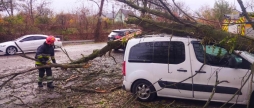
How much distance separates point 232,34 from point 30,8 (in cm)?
2713

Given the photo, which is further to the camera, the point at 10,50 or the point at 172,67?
the point at 10,50

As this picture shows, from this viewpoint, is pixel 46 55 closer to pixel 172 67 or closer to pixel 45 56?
pixel 45 56

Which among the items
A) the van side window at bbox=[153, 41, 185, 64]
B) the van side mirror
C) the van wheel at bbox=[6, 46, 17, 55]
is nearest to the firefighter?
the van side window at bbox=[153, 41, 185, 64]

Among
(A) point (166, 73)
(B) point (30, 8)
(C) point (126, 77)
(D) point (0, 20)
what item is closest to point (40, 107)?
(C) point (126, 77)

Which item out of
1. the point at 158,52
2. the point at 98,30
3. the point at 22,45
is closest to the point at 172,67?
the point at 158,52

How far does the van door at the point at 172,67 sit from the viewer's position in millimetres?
5355

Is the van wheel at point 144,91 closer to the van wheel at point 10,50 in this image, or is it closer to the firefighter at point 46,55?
the firefighter at point 46,55

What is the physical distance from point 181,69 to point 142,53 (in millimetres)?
977

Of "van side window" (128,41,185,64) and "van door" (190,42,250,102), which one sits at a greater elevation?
"van side window" (128,41,185,64)

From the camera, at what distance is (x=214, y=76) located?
16.8 ft

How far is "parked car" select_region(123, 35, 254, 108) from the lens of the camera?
16.3 ft

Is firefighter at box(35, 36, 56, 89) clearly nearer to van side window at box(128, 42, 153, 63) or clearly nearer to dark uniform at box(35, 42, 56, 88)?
dark uniform at box(35, 42, 56, 88)

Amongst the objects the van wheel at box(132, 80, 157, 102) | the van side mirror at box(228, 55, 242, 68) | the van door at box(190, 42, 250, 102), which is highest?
the van side mirror at box(228, 55, 242, 68)

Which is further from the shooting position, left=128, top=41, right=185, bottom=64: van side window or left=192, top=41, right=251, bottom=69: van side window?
left=128, top=41, right=185, bottom=64: van side window
